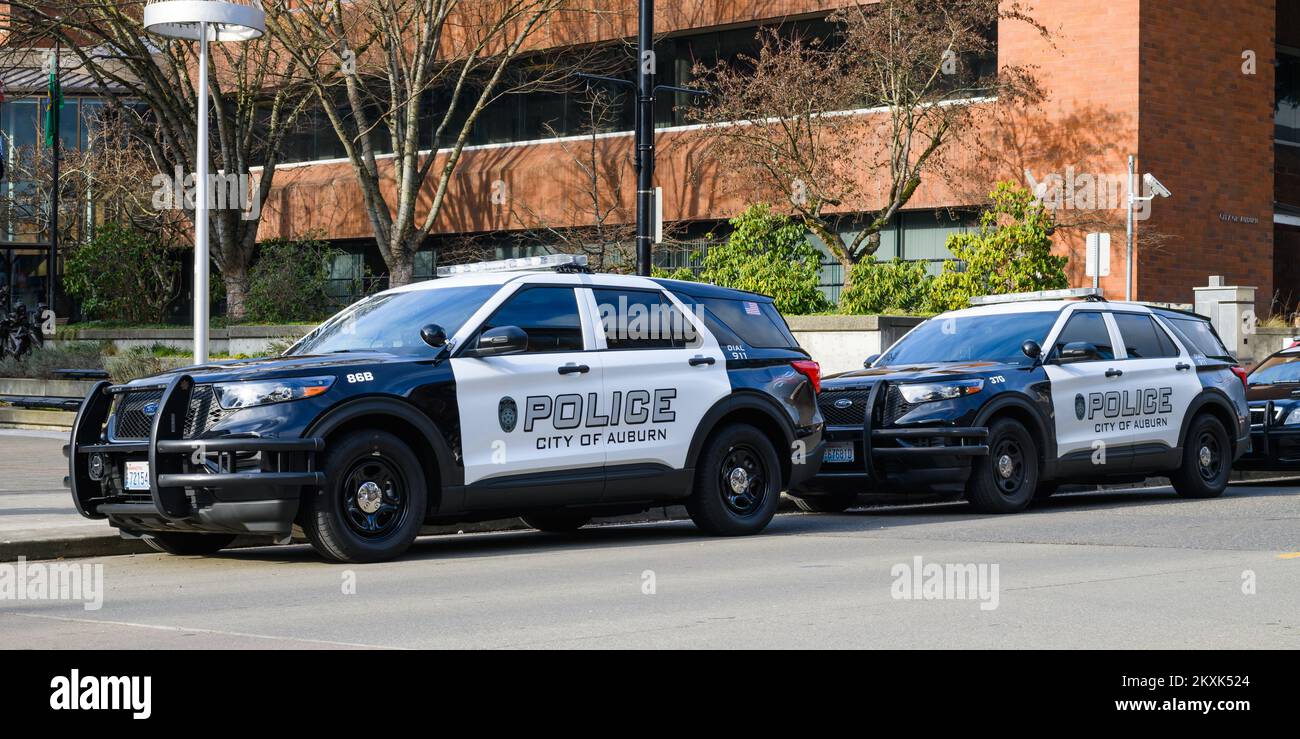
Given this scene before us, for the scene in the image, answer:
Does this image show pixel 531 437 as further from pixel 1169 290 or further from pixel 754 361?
pixel 1169 290

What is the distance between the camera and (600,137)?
39.2 meters

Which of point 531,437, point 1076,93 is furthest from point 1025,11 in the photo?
point 531,437

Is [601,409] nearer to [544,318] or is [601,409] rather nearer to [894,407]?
[544,318]

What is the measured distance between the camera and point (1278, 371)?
20453 mm

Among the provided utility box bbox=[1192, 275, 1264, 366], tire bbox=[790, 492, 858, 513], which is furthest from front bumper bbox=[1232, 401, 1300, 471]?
utility box bbox=[1192, 275, 1264, 366]

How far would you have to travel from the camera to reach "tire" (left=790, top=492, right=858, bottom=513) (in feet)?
53.1

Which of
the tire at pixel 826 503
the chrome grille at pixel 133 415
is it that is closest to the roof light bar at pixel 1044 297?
A: the tire at pixel 826 503

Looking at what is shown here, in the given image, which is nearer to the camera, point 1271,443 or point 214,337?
point 1271,443

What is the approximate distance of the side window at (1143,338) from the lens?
16578 millimetres

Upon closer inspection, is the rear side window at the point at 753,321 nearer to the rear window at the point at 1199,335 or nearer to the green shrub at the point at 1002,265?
the rear window at the point at 1199,335

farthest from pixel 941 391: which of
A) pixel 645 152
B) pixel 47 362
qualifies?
pixel 47 362

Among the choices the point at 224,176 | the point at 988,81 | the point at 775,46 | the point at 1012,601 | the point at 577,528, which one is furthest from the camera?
the point at 775,46

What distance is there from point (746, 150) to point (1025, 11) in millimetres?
6114

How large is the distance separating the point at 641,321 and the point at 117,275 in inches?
1112
